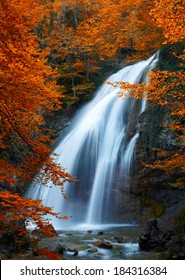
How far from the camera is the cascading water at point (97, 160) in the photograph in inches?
532

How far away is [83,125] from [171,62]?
6114 mm

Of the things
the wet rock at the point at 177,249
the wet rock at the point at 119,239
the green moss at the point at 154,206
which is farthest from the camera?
the green moss at the point at 154,206

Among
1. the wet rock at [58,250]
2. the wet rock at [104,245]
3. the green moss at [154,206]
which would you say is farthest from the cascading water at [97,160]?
the wet rock at [58,250]

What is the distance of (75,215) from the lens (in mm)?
13789

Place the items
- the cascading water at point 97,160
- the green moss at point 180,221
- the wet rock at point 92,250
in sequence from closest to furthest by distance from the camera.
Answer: the green moss at point 180,221 < the wet rock at point 92,250 < the cascading water at point 97,160

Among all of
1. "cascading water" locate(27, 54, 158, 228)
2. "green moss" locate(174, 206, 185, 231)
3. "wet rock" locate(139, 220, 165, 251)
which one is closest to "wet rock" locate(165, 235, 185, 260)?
"green moss" locate(174, 206, 185, 231)

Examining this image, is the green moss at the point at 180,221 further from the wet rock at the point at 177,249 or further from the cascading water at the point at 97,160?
the cascading water at the point at 97,160

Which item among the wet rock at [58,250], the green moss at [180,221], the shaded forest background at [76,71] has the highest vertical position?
the shaded forest background at [76,71]

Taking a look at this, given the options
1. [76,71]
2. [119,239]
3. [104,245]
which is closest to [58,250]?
[104,245]

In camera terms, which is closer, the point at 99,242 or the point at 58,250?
the point at 58,250

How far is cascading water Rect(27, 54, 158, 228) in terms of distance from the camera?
13.5 meters

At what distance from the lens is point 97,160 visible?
14914mm

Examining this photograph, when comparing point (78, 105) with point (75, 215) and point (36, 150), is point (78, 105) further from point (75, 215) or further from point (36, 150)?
point (36, 150)

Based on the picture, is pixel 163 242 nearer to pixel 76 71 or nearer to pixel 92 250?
pixel 92 250
